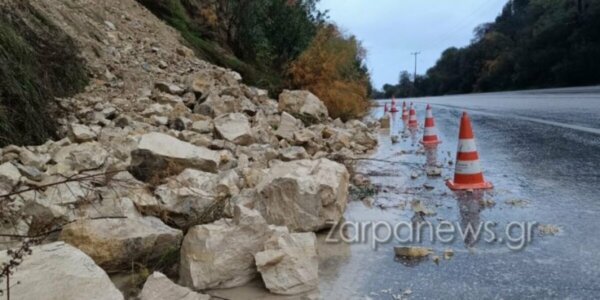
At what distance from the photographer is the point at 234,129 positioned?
22.6ft

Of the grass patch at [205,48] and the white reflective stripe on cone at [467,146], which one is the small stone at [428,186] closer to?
the white reflective stripe on cone at [467,146]

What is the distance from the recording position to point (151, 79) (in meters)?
9.93

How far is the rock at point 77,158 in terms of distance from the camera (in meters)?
4.69

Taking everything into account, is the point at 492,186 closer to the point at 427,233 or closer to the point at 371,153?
the point at 427,233

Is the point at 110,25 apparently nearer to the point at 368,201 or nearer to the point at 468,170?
the point at 368,201

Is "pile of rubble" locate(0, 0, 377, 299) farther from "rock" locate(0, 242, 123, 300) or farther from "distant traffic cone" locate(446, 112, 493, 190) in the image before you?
"distant traffic cone" locate(446, 112, 493, 190)

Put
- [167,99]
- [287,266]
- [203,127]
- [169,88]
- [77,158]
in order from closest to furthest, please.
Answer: [287,266], [77,158], [203,127], [167,99], [169,88]

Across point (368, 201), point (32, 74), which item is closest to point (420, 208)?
point (368, 201)

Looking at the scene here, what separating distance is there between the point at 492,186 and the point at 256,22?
42.3 ft

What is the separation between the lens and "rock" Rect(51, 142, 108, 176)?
469 centimetres

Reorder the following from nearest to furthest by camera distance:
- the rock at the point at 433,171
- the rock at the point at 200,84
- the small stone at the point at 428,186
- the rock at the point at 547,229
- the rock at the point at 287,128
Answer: the rock at the point at 547,229 < the small stone at the point at 428,186 < the rock at the point at 433,171 < the rock at the point at 287,128 < the rock at the point at 200,84

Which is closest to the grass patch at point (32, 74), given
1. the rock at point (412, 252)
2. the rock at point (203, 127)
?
the rock at point (203, 127)

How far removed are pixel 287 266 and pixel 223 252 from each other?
0.38 m

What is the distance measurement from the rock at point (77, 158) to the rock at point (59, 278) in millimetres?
2121
